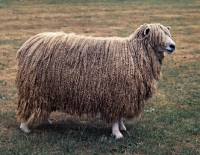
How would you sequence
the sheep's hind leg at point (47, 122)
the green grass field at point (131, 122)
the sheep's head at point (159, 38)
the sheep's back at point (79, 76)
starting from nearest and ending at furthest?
the green grass field at point (131, 122), the sheep's back at point (79, 76), the sheep's head at point (159, 38), the sheep's hind leg at point (47, 122)

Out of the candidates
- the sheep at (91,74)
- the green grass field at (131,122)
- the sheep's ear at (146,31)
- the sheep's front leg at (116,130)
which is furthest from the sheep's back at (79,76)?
the green grass field at (131,122)

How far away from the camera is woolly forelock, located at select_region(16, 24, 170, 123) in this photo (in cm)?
599

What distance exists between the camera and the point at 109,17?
2431cm

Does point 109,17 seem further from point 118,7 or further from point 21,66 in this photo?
point 21,66

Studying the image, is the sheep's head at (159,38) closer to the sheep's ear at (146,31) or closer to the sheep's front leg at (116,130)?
Answer: the sheep's ear at (146,31)

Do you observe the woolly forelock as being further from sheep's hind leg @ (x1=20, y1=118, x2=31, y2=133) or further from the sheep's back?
sheep's hind leg @ (x1=20, y1=118, x2=31, y2=133)

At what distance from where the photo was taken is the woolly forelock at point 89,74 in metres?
5.99

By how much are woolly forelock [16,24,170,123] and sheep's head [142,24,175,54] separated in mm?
17

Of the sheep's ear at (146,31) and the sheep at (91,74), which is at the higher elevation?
the sheep's ear at (146,31)

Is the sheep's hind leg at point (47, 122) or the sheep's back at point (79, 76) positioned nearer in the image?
the sheep's back at point (79, 76)

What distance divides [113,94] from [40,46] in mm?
1507

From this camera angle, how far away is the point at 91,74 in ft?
19.7

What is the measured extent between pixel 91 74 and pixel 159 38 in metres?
1.29

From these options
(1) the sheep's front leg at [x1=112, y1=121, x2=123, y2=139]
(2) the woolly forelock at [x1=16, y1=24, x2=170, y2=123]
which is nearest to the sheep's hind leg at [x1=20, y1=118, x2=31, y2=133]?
(2) the woolly forelock at [x1=16, y1=24, x2=170, y2=123]
